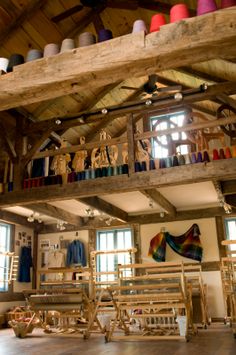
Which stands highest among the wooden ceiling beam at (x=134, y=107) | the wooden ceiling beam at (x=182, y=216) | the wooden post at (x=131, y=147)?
the wooden ceiling beam at (x=134, y=107)

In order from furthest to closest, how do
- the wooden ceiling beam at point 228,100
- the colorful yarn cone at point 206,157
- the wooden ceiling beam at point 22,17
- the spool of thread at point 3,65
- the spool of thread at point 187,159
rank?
the wooden ceiling beam at point 228,100, the wooden ceiling beam at point 22,17, the spool of thread at point 187,159, the colorful yarn cone at point 206,157, the spool of thread at point 3,65

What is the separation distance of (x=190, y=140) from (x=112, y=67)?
399cm

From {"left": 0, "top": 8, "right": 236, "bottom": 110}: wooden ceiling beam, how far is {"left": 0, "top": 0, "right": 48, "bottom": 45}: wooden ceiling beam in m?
4.06

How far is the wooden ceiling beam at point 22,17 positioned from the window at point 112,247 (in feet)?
18.9

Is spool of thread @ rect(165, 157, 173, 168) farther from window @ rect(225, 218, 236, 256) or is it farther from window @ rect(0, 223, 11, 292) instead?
window @ rect(0, 223, 11, 292)

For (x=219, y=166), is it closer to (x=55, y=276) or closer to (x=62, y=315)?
(x=62, y=315)

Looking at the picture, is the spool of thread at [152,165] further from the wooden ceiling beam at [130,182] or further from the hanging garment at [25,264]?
the hanging garment at [25,264]

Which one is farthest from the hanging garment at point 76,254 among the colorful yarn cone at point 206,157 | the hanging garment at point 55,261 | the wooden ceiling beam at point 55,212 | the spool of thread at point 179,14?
the spool of thread at point 179,14

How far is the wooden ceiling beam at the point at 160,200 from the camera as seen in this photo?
700 centimetres

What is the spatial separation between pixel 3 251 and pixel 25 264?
92cm

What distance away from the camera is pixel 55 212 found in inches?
340

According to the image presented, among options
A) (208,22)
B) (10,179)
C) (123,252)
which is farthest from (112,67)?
(123,252)

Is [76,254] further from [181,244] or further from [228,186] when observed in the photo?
[228,186]

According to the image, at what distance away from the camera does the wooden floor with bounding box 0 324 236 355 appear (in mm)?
4648
